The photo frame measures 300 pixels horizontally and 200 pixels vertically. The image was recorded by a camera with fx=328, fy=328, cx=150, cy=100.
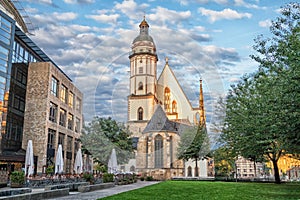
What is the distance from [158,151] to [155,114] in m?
8.30

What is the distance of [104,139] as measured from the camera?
138ft

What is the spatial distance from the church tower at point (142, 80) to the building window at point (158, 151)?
14.4m

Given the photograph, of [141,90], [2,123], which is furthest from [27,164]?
[141,90]

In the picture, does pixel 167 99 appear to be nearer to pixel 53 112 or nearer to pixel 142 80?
pixel 142 80

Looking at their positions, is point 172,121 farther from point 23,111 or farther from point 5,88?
point 5,88

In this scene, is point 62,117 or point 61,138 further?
point 62,117

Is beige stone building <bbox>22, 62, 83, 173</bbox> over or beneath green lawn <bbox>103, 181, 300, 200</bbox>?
over

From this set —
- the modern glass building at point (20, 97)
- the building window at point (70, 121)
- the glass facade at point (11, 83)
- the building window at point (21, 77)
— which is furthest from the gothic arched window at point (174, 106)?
the glass facade at point (11, 83)

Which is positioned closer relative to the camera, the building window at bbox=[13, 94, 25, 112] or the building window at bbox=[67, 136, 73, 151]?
the building window at bbox=[13, 94, 25, 112]

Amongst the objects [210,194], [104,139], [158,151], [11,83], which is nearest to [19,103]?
[11,83]

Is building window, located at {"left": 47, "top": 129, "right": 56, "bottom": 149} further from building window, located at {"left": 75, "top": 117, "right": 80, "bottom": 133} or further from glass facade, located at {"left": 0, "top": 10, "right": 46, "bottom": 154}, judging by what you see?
building window, located at {"left": 75, "top": 117, "right": 80, "bottom": 133}

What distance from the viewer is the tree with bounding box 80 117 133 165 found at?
1639 inches

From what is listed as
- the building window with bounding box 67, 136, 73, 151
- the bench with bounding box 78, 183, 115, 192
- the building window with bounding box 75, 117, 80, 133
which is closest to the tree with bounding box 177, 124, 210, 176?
the building window with bounding box 75, 117, 80, 133

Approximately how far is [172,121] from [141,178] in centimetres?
1943
